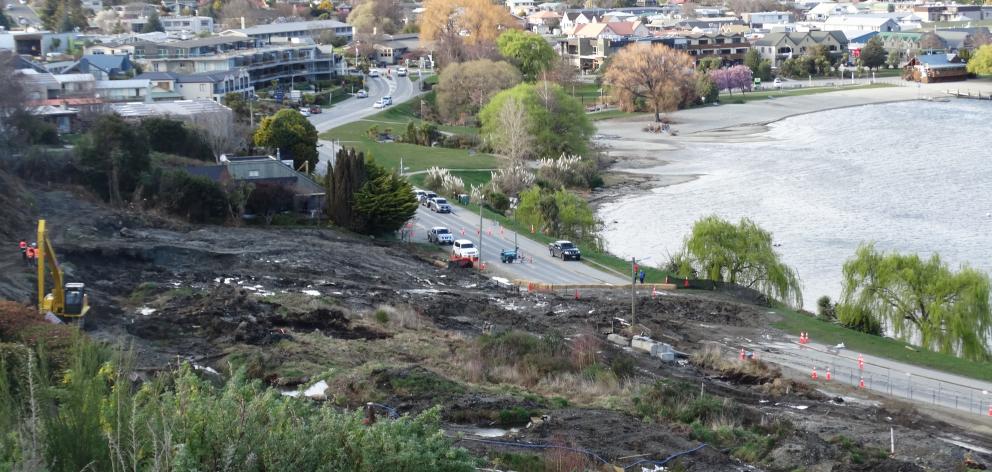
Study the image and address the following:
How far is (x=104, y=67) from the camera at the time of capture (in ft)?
176

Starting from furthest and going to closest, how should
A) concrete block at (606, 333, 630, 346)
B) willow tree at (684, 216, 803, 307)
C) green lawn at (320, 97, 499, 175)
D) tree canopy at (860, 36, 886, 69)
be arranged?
tree canopy at (860, 36, 886, 69)
green lawn at (320, 97, 499, 175)
willow tree at (684, 216, 803, 307)
concrete block at (606, 333, 630, 346)

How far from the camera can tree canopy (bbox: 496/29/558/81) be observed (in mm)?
67188

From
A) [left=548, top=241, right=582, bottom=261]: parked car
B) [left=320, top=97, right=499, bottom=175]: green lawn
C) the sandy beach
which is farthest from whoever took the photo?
the sandy beach

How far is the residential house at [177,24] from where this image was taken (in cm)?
8031

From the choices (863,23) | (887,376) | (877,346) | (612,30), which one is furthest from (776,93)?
(887,376)

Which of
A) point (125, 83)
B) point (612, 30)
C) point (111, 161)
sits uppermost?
point (612, 30)

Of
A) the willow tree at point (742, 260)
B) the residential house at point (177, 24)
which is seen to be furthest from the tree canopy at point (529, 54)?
the willow tree at point (742, 260)

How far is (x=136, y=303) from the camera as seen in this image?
21.8m

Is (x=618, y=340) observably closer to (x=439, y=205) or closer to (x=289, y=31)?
(x=439, y=205)

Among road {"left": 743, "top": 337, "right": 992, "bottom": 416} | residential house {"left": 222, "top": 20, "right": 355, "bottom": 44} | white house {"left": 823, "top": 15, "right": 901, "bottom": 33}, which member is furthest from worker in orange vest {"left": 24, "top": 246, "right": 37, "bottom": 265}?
white house {"left": 823, "top": 15, "right": 901, "bottom": 33}

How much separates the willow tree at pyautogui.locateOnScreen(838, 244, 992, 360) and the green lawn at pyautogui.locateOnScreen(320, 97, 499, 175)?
70.4 ft

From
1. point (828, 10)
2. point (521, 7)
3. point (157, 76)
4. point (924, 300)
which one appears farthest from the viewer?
point (521, 7)

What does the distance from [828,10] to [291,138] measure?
8740 centimetres

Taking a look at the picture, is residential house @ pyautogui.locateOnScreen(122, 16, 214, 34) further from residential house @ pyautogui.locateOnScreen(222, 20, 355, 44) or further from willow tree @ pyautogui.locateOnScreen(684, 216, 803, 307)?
willow tree @ pyautogui.locateOnScreen(684, 216, 803, 307)
